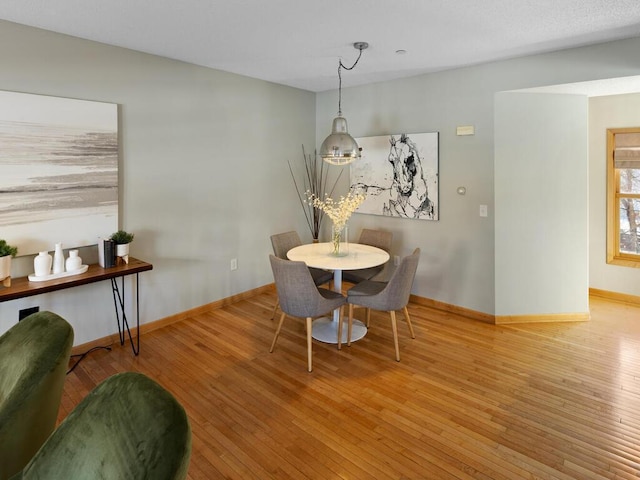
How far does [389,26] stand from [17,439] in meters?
3.06

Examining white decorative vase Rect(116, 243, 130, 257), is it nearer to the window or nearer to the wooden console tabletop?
the wooden console tabletop

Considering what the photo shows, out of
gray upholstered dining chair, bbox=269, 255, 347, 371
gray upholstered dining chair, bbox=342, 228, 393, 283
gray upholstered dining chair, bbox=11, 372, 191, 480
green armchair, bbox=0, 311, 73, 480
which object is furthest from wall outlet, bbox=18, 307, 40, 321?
gray upholstered dining chair, bbox=342, 228, 393, 283

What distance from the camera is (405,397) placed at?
257 centimetres

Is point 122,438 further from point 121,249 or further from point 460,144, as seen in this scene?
point 460,144

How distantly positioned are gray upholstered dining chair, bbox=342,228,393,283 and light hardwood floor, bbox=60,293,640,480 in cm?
53

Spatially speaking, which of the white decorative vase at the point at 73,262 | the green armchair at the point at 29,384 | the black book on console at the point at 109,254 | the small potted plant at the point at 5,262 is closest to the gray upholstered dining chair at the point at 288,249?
the black book on console at the point at 109,254

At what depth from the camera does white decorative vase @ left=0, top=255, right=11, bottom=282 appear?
8.42ft

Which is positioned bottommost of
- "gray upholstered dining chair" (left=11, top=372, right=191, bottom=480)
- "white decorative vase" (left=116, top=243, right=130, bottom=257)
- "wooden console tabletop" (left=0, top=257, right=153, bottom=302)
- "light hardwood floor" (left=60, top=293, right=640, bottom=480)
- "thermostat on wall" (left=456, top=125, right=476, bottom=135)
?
"light hardwood floor" (left=60, top=293, right=640, bottom=480)

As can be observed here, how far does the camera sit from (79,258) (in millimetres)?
2939

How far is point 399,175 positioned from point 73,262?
331 centimetres

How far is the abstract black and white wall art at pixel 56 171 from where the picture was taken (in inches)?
107

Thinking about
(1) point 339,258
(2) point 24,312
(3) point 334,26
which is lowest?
(2) point 24,312

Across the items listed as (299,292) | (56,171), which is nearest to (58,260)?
(56,171)

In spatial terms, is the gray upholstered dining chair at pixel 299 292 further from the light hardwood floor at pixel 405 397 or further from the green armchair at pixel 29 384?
the green armchair at pixel 29 384
